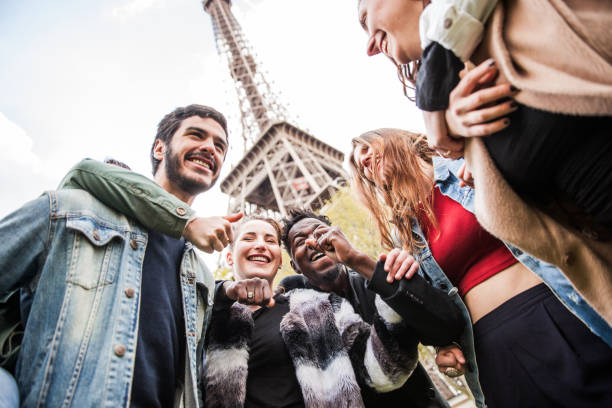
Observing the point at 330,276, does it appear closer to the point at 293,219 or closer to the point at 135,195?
the point at 293,219

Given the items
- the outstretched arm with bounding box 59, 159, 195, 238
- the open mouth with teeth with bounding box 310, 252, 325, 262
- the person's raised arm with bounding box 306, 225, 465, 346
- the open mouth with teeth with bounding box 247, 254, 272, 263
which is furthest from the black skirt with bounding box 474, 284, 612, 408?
the open mouth with teeth with bounding box 247, 254, 272, 263

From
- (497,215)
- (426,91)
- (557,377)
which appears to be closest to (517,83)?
(426,91)

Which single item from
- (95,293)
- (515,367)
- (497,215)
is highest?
(497,215)

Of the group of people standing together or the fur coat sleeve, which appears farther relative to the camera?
the fur coat sleeve

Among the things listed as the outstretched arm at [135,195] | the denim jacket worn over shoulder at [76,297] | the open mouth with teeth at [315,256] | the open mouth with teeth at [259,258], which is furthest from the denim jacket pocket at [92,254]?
the open mouth with teeth at [315,256]

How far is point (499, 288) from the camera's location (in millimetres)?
1669

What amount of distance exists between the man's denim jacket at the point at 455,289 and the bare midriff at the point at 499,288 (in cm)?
8

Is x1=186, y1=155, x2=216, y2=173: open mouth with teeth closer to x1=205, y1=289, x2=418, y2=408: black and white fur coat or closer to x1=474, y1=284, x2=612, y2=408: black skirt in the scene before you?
x1=205, y1=289, x2=418, y2=408: black and white fur coat

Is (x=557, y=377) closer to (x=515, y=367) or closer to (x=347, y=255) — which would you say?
(x=515, y=367)

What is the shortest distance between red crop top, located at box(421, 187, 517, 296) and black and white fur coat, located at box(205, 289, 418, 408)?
1.53 feet

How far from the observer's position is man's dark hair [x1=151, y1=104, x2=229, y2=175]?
2.70m

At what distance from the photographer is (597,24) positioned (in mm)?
828

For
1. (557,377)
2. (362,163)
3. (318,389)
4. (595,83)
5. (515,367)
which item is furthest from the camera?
(362,163)

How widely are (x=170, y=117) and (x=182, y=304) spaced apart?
5.59 feet
